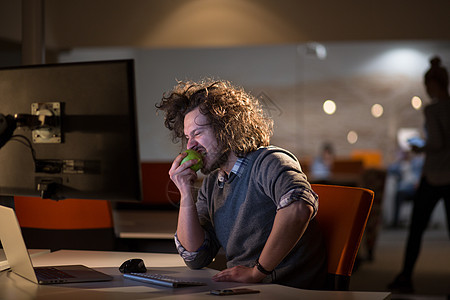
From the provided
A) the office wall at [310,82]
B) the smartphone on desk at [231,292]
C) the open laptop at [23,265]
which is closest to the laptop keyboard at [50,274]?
the open laptop at [23,265]

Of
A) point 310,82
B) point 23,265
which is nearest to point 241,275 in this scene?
point 23,265

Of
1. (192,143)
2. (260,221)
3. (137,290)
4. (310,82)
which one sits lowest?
(137,290)

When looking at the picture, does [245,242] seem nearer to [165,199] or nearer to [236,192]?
[236,192]

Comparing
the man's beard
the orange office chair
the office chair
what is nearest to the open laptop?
the man's beard

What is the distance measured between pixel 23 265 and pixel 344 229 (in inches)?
34.7

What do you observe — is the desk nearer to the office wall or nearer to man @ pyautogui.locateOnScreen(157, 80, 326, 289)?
man @ pyautogui.locateOnScreen(157, 80, 326, 289)

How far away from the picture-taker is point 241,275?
1591 millimetres

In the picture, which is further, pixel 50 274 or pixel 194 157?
pixel 194 157

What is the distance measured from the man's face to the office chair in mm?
1136

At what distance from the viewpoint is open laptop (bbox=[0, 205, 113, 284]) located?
4.99 ft

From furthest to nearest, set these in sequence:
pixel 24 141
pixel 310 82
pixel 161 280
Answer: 1. pixel 310 82
2. pixel 24 141
3. pixel 161 280

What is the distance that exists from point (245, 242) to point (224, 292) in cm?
40

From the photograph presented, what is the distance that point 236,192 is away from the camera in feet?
6.00

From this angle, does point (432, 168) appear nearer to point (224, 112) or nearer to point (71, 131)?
point (224, 112)
